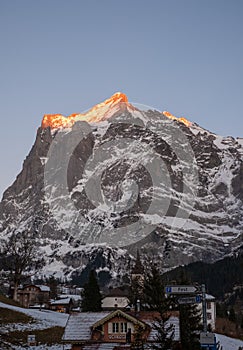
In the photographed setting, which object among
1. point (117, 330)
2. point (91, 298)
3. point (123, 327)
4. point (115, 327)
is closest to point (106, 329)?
point (115, 327)

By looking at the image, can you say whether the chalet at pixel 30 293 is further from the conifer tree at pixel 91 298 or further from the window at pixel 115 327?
the window at pixel 115 327

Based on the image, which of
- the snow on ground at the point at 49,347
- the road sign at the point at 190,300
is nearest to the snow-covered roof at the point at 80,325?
the snow on ground at the point at 49,347

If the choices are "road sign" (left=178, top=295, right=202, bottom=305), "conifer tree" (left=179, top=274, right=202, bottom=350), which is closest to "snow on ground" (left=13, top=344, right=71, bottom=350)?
"conifer tree" (left=179, top=274, right=202, bottom=350)

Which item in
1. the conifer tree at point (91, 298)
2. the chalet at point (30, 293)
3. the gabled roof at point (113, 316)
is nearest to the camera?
the gabled roof at point (113, 316)

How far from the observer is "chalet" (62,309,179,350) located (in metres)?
35.8

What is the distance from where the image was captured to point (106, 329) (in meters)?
37.3

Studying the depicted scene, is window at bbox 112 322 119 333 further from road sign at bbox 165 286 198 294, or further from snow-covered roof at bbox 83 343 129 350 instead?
road sign at bbox 165 286 198 294

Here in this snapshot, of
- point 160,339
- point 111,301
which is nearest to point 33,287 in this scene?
point 111,301

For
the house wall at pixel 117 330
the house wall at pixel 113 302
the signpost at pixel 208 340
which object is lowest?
the signpost at pixel 208 340

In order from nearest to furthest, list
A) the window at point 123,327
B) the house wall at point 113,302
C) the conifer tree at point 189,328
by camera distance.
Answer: the conifer tree at point 189,328
the window at point 123,327
the house wall at point 113,302

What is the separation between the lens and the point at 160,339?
2961 centimetres

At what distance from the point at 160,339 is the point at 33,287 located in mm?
108253

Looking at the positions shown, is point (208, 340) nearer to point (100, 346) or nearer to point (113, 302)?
point (100, 346)

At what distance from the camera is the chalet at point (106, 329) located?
117ft
